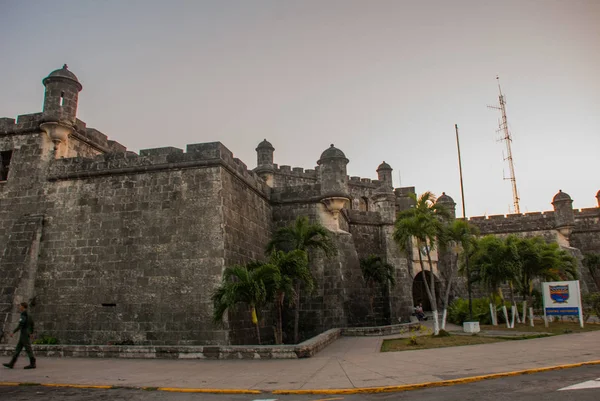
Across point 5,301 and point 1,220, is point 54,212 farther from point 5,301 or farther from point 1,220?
point 5,301

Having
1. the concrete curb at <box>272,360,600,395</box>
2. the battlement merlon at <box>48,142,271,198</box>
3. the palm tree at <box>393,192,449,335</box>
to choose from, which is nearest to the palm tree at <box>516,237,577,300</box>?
the palm tree at <box>393,192,449,335</box>

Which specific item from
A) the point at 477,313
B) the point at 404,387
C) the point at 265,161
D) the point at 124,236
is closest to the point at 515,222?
the point at 477,313

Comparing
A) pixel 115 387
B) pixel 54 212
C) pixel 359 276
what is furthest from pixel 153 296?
pixel 359 276

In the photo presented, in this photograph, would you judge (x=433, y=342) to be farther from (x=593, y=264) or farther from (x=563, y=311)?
(x=593, y=264)

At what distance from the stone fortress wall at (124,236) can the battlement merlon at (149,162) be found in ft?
0.13

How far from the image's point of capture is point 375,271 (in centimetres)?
2192

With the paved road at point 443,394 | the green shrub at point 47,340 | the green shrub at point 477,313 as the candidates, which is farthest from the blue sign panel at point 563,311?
the green shrub at point 47,340

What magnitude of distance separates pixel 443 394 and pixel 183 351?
671cm

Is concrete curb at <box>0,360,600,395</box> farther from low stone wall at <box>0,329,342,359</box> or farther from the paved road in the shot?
low stone wall at <box>0,329,342,359</box>

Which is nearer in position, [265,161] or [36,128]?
[36,128]

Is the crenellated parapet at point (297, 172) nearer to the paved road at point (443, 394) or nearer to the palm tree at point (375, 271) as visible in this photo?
the palm tree at point (375, 271)

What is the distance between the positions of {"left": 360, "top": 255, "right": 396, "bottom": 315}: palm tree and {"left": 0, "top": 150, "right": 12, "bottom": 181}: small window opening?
51.6 ft

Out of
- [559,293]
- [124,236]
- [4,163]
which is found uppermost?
[4,163]

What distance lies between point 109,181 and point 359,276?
10639mm
